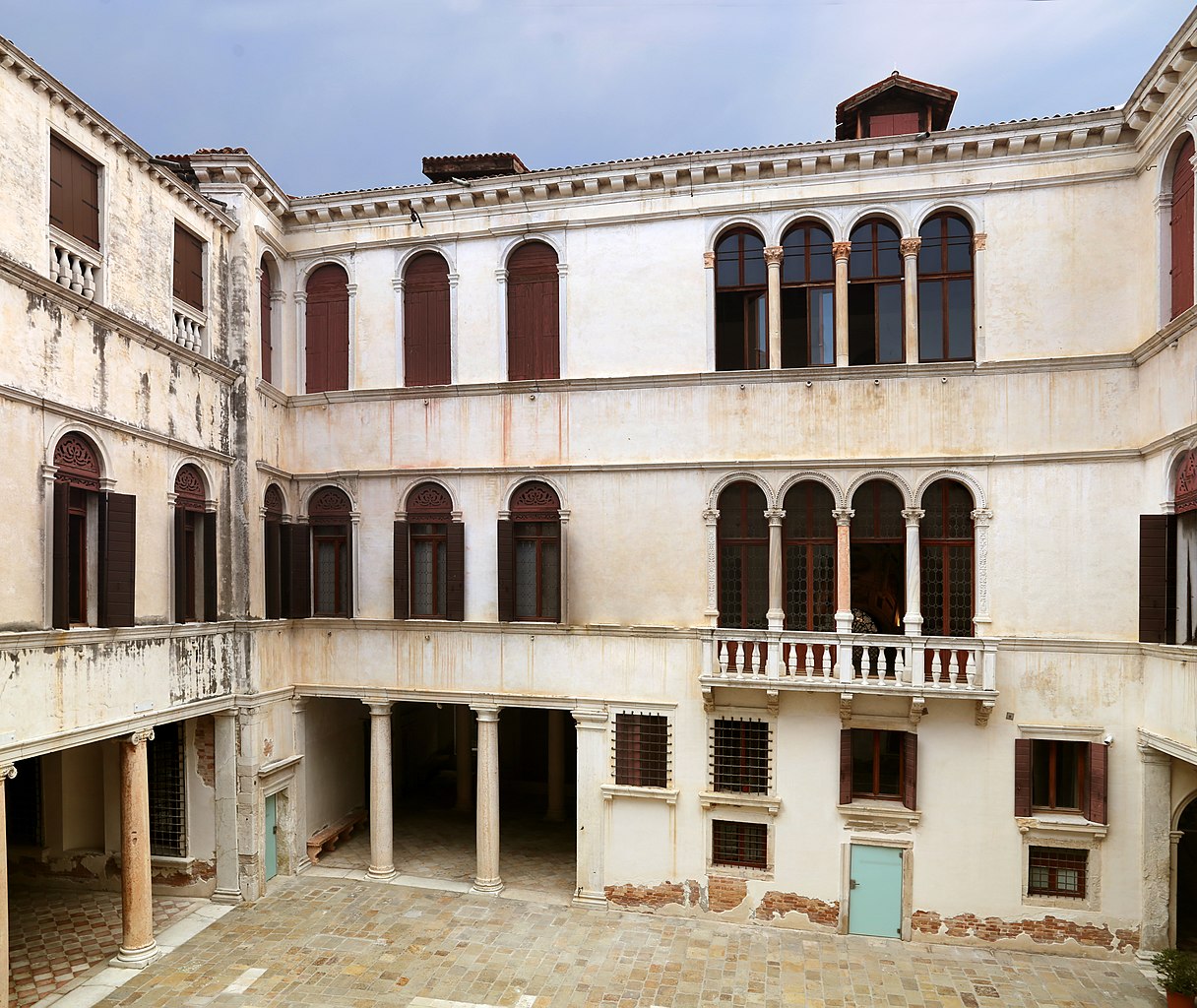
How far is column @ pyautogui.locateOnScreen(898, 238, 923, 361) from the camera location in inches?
562

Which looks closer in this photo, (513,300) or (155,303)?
(155,303)

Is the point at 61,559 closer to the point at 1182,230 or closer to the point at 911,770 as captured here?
the point at 911,770

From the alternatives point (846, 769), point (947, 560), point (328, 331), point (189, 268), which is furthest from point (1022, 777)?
point (189, 268)

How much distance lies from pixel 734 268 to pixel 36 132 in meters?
10.9

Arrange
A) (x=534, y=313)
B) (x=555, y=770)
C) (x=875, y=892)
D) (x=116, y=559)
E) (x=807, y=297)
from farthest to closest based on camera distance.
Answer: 1. (x=555, y=770)
2. (x=534, y=313)
3. (x=807, y=297)
4. (x=875, y=892)
5. (x=116, y=559)

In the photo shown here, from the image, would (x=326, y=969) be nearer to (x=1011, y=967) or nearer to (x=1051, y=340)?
(x=1011, y=967)

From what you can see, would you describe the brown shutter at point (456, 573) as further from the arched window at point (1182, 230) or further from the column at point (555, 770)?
the arched window at point (1182, 230)

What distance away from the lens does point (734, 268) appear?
15.2 metres

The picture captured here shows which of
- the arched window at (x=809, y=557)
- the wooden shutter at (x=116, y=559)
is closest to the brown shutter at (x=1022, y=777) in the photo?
the arched window at (x=809, y=557)

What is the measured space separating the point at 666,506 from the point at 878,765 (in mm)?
5751

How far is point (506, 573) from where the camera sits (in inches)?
612

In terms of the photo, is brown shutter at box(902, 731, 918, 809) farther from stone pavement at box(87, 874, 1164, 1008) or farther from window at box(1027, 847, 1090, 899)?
stone pavement at box(87, 874, 1164, 1008)

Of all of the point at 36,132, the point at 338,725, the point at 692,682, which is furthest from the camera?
the point at 338,725

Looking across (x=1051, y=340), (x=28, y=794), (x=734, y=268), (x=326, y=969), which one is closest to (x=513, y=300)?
(x=734, y=268)
